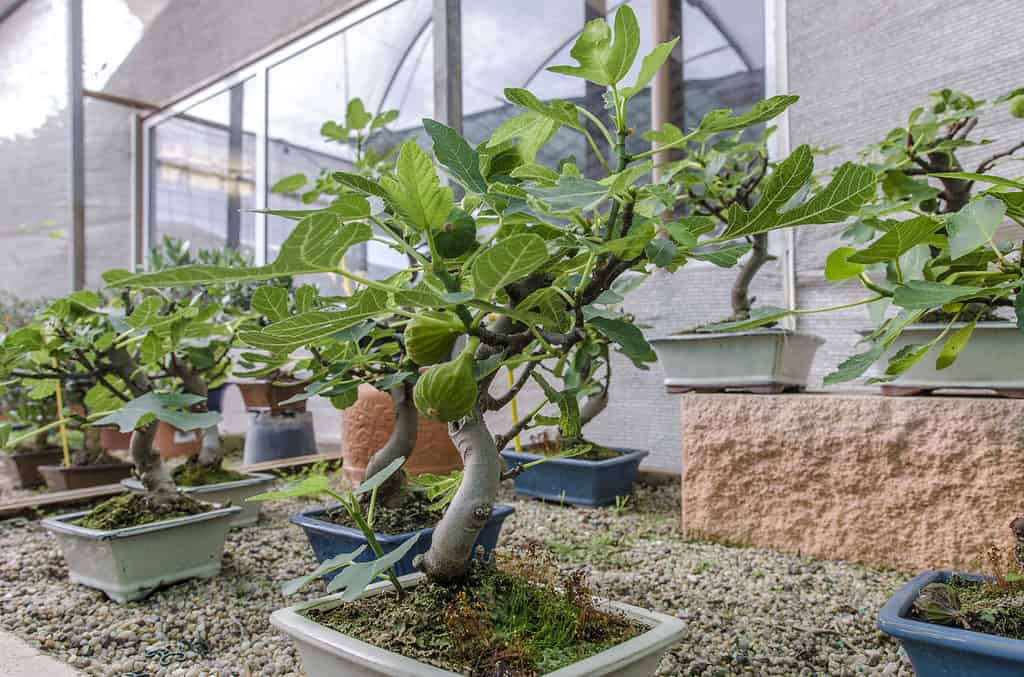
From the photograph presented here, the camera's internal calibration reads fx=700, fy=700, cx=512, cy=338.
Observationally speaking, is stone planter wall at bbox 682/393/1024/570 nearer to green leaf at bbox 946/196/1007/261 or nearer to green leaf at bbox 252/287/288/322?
green leaf at bbox 946/196/1007/261

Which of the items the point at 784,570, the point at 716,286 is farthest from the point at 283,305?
the point at 716,286

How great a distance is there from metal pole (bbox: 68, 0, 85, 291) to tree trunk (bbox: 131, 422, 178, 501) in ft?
11.0

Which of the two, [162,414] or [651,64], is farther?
[162,414]

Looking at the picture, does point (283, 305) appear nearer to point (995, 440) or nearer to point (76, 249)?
point (995, 440)

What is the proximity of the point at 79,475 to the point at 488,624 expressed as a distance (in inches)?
74.9

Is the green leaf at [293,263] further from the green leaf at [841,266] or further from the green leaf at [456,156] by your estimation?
the green leaf at [841,266]

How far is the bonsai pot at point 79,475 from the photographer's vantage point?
2055mm

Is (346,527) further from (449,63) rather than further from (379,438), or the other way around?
(449,63)

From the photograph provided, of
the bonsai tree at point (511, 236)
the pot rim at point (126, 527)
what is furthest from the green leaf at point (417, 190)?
the pot rim at point (126, 527)

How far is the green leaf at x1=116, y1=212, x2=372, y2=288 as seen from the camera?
1.28 ft

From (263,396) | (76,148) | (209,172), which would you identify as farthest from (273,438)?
(76,148)

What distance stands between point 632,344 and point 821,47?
171cm

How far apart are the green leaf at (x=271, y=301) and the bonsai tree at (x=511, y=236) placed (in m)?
0.06

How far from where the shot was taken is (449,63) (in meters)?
2.84
